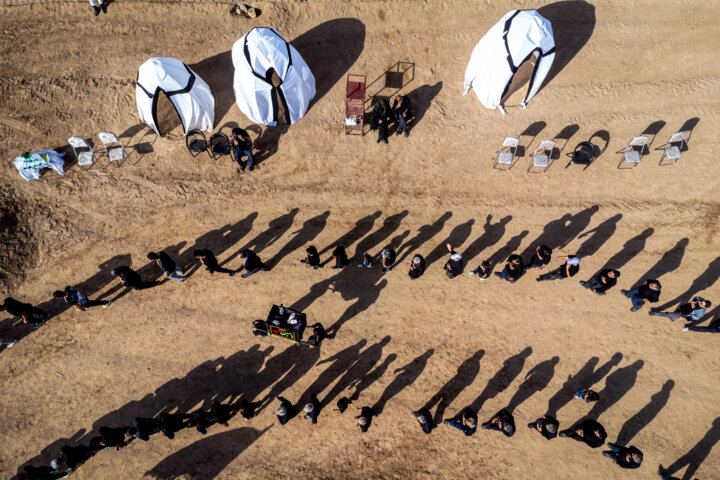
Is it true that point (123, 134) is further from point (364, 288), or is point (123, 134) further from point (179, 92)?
point (364, 288)

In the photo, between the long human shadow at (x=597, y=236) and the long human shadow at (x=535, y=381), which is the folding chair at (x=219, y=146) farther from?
the long human shadow at (x=535, y=381)

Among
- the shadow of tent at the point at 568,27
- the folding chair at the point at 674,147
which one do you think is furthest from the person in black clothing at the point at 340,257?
the folding chair at the point at 674,147

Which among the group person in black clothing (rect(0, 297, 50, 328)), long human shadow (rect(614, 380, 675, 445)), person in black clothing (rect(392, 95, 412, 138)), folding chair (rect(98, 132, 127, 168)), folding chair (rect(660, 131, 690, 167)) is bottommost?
long human shadow (rect(614, 380, 675, 445))

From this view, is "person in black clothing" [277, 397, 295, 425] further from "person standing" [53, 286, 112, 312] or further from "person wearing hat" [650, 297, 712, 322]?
"person wearing hat" [650, 297, 712, 322]

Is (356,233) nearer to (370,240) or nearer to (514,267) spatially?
(370,240)

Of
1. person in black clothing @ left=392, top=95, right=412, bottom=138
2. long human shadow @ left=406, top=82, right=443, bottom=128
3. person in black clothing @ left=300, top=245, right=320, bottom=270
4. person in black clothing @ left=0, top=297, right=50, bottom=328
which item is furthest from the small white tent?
long human shadow @ left=406, top=82, right=443, bottom=128
